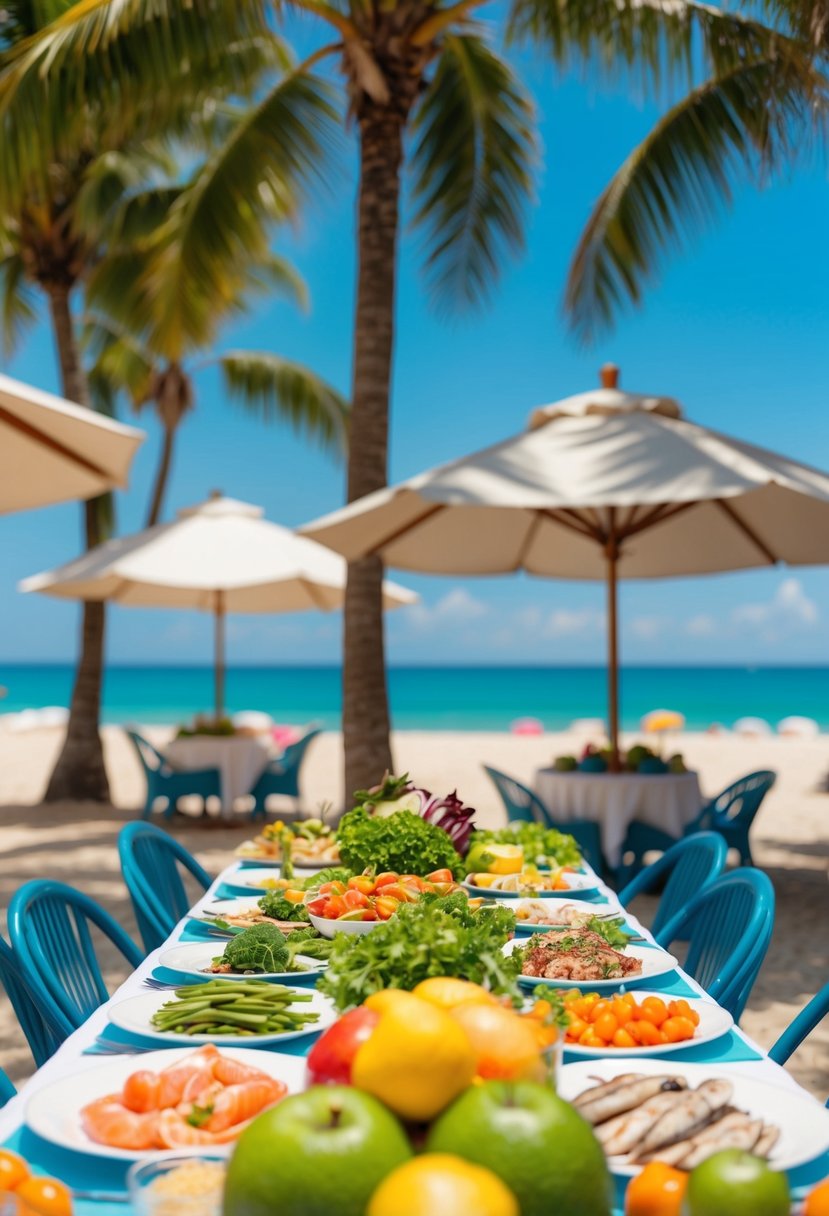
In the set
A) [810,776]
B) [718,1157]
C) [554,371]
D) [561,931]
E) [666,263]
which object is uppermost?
[554,371]

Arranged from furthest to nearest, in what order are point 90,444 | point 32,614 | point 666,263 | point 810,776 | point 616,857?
point 32,614
point 810,776
point 666,263
point 616,857
point 90,444

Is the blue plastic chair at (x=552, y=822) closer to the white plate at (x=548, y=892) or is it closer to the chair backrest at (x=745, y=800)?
the chair backrest at (x=745, y=800)

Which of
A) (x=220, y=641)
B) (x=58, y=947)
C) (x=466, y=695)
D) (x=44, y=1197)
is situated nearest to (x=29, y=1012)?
(x=58, y=947)

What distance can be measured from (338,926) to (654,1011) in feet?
2.56

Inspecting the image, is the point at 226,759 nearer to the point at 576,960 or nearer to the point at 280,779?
the point at 280,779

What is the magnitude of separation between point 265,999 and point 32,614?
105m

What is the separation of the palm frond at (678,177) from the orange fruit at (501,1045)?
303 inches

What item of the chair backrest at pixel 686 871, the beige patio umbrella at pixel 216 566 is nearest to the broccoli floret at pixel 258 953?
the chair backrest at pixel 686 871

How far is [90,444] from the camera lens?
600cm

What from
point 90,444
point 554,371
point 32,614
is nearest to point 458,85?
point 90,444

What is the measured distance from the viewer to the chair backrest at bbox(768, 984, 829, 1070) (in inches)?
104

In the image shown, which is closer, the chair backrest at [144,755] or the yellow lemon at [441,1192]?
the yellow lemon at [441,1192]

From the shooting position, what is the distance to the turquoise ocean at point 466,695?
55.8m

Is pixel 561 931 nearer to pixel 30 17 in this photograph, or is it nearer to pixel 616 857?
pixel 616 857
